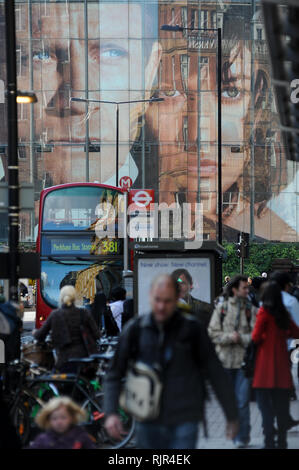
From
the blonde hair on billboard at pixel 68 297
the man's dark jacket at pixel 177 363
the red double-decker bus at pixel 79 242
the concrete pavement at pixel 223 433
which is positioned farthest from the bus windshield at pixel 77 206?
the man's dark jacket at pixel 177 363

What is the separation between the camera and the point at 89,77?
192 feet

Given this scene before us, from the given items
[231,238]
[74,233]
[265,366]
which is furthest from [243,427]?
[231,238]

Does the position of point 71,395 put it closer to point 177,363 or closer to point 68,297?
point 68,297

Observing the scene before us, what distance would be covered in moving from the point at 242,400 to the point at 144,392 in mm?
3929

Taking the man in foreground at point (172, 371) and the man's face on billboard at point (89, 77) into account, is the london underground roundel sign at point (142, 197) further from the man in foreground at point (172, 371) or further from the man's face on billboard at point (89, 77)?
the man in foreground at point (172, 371)

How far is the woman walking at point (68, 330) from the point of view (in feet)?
31.0

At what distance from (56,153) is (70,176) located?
1.56 m

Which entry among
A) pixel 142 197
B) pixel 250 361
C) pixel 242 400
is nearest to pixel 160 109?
pixel 142 197

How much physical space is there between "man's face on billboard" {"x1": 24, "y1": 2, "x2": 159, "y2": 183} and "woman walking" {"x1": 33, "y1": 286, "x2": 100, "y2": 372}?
160 feet

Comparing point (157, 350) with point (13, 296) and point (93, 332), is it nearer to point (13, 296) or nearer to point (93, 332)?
point (93, 332)

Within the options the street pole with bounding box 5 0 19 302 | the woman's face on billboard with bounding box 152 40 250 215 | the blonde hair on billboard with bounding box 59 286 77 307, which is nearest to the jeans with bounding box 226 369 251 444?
the blonde hair on billboard with bounding box 59 286 77 307

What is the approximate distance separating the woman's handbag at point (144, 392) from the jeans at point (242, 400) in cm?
361

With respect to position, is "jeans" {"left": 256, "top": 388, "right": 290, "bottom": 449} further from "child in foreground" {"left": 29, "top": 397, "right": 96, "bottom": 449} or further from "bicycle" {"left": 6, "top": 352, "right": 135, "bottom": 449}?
"child in foreground" {"left": 29, "top": 397, "right": 96, "bottom": 449}

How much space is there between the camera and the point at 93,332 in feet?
31.3
